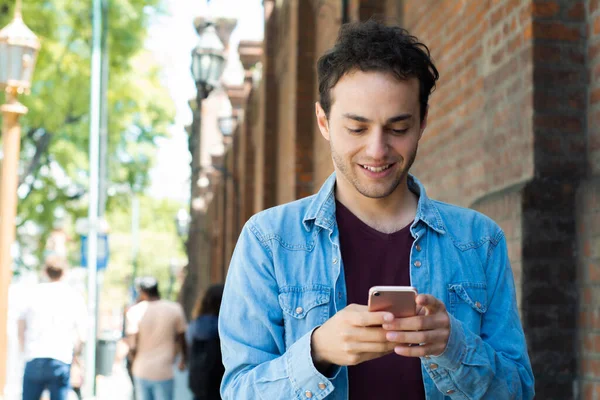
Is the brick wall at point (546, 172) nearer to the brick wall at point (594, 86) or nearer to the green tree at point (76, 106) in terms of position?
the brick wall at point (594, 86)

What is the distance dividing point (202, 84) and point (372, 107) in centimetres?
912

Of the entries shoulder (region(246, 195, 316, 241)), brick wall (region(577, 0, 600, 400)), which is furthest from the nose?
brick wall (region(577, 0, 600, 400))

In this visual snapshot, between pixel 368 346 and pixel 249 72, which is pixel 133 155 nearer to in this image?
pixel 249 72

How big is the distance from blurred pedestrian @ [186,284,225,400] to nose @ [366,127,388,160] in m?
5.43

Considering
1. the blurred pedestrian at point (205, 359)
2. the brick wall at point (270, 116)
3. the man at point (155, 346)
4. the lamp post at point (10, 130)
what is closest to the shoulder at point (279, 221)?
the blurred pedestrian at point (205, 359)

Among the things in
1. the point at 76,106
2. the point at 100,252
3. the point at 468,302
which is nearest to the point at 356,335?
the point at 468,302

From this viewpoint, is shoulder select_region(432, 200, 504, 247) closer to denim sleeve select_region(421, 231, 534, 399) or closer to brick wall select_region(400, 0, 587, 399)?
denim sleeve select_region(421, 231, 534, 399)

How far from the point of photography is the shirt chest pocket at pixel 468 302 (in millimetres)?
2371

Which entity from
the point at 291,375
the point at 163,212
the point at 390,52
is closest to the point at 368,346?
A: the point at 291,375

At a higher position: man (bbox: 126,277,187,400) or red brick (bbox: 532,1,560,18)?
red brick (bbox: 532,1,560,18)

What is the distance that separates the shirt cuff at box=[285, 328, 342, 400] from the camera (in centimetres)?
218

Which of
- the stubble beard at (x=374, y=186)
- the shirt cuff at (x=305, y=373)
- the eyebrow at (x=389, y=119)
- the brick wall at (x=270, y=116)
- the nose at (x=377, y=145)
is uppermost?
the brick wall at (x=270, y=116)

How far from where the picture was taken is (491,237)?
2471mm

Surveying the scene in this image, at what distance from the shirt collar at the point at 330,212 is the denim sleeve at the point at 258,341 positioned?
0.15 m
